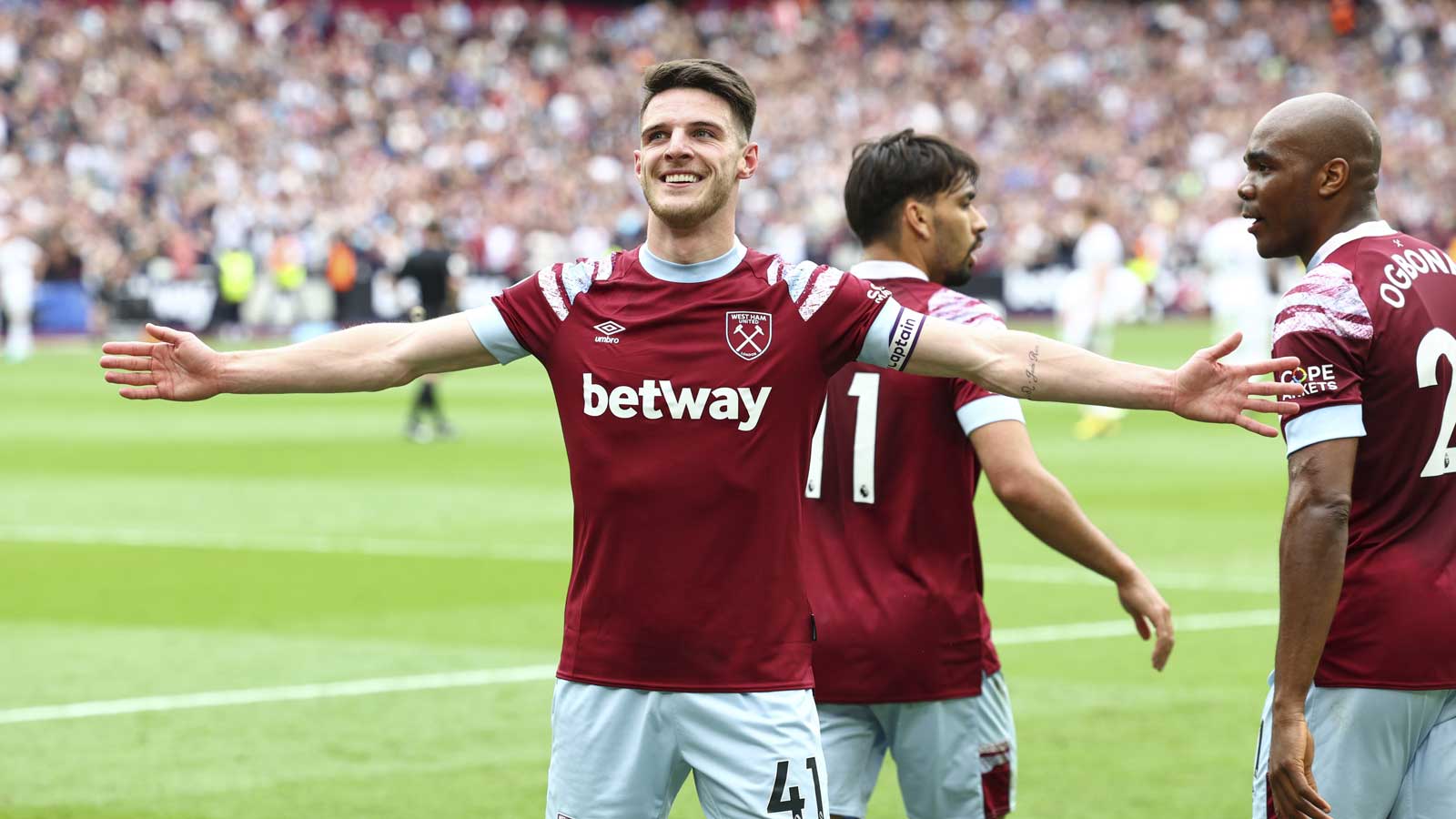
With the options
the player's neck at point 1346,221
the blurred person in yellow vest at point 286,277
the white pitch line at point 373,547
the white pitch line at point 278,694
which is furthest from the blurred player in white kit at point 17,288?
the player's neck at point 1346,221

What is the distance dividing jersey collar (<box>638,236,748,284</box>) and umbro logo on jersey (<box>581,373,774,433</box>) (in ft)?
0.85

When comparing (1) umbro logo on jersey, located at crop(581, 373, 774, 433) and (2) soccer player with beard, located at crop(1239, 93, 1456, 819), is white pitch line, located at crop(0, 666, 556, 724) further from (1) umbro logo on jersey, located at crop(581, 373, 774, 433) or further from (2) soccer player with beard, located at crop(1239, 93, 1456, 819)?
(2) soccer player with beard, located at crop(1239, 93, 1456, 819)

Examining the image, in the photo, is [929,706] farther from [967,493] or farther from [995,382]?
[995,382]

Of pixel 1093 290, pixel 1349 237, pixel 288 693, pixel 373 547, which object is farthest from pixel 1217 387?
pixel 1093 290

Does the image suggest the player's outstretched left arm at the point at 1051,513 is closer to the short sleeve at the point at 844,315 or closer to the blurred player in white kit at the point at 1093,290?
the short sleeve at the point at 844,315

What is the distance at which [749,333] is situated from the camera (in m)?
4.32

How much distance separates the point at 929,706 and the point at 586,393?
1.48 meters

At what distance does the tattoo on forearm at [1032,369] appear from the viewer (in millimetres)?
4359

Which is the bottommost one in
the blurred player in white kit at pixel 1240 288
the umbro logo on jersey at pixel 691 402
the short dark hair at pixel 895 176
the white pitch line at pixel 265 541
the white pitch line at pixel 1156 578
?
the white pitch line at pixel 1156 578

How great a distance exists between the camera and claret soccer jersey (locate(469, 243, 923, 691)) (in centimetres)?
429

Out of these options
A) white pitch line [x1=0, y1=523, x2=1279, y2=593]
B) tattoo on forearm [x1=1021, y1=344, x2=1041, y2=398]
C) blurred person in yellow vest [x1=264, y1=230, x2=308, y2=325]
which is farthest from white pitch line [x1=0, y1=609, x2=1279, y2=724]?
blurred person in yellow vest [x1=264, y1=230, x2=308, y2=325]

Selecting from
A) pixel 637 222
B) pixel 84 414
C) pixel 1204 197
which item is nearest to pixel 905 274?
pixel 84 414

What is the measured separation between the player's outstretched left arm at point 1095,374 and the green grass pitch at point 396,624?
3390 mm

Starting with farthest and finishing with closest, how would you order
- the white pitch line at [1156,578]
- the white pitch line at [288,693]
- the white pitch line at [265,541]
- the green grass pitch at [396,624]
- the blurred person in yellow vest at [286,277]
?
1. the blurred person in yellow vest at [286,277]
2. the white pitch line at [265,541]
3. the white pitch line at [1156,578]
4. the white pitch line at [288,693]
5. the green grass pitch at [396,624]
